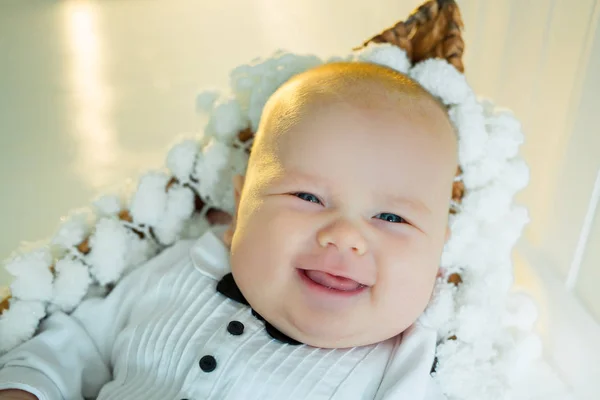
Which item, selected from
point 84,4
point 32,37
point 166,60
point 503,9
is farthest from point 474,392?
point 84,4

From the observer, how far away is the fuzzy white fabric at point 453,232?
94 cm

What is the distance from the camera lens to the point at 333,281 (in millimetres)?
779

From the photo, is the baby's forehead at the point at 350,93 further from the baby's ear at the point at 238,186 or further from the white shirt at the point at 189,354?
the white shirt at the point at 189,354

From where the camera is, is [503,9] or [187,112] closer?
[503,9]

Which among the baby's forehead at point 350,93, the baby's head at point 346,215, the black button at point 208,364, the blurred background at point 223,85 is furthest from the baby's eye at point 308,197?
the blurred background at point 223,85

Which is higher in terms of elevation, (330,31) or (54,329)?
(330,31)

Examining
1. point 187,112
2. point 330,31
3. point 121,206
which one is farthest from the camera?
point 330,31

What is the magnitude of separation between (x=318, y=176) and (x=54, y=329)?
463 mm

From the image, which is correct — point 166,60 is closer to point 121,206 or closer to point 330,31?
point 330,31

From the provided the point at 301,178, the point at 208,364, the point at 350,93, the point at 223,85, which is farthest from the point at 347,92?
the point at 223,85

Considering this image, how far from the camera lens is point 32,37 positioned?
1.93m

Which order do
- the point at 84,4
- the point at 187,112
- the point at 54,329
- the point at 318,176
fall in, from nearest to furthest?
the point at 318,176 → the point at 54,329 → the point at 187,112 → the point at 84,4

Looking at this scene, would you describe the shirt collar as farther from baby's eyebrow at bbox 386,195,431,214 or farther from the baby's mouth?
baby's eyebrow at bbox 386,195,431,214

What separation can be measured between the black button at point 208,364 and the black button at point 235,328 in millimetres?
44
